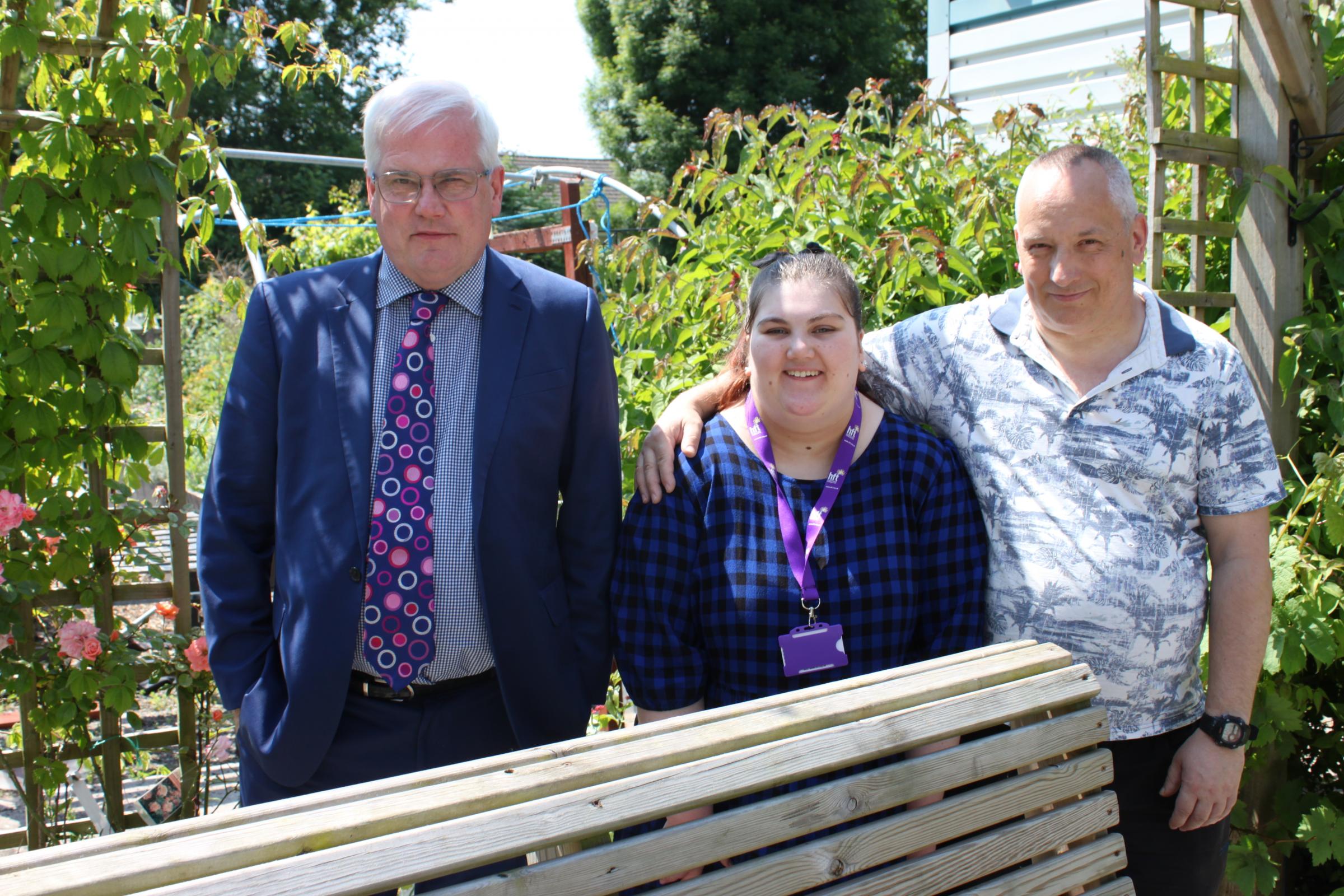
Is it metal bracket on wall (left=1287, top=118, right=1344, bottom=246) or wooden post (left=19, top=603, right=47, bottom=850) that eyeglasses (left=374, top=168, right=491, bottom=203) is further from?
metal bracket on wall (left=1287, top=118, right=1344, bottom=246)

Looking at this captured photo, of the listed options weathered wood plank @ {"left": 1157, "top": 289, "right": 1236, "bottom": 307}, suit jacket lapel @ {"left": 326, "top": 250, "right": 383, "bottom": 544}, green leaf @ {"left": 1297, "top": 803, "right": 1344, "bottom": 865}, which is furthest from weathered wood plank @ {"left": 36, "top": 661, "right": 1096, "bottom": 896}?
weathered wood plank @ {"left": 1157, "top": 289, "right": 1236, "bottom": 307}

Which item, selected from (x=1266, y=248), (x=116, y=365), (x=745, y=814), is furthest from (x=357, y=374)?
(x=1266, y=248)

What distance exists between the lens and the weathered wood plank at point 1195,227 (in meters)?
2.87

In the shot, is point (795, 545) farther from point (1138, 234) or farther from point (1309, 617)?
point (1309, 617)

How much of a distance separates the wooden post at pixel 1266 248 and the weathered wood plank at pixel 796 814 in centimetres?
150

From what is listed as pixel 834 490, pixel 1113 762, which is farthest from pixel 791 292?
pixel 1113 762

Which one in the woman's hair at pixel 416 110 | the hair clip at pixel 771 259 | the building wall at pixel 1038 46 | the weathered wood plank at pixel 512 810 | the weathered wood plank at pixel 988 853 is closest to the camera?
the weathered wood plank at pixel 512 810

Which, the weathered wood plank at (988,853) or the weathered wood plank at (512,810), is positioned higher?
the weathered wood plank at (512,810)

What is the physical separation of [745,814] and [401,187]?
1157mm

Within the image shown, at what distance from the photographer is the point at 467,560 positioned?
1850mm

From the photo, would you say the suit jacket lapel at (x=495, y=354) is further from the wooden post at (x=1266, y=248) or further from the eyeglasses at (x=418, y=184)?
the wooden post at (x=1266, y=248)

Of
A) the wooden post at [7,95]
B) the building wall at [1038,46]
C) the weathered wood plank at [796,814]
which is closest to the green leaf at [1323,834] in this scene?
the weathered wood plank at [796,814]

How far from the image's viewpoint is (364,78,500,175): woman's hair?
1821 millimetres

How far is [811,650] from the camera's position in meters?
1.83
